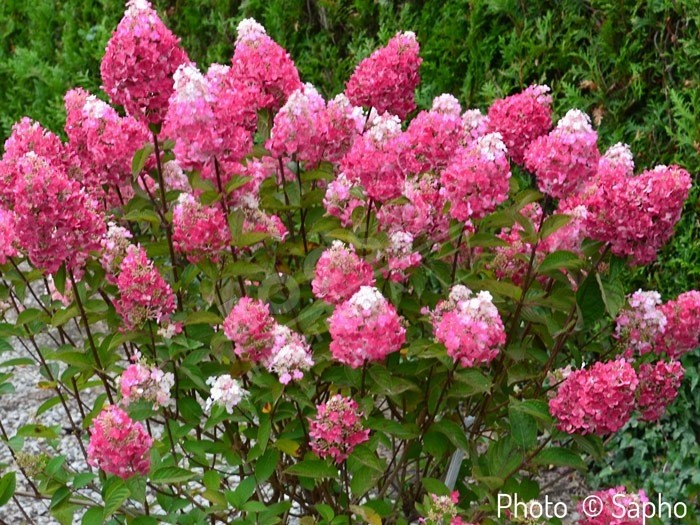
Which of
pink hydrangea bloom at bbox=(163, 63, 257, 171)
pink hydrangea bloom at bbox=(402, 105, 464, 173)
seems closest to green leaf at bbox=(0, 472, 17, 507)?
pink hydrangea bloom at bbox=(163, 63, 257, 171)

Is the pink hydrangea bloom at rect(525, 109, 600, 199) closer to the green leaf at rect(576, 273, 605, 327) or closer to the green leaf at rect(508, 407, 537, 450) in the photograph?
the green leaf at rect(576, 273, 605, 327)

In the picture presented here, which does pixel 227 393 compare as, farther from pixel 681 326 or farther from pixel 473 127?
pixel 681 326

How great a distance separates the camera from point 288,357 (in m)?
1.94

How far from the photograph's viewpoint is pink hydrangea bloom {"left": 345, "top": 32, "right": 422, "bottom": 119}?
2.39 metres

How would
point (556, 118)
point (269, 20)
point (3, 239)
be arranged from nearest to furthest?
point (3, 239) < point (556, 118) < point (269, 20)

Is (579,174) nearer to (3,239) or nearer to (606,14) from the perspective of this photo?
(3,239)

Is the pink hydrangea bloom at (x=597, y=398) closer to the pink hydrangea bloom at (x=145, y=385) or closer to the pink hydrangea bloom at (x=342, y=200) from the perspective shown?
the pink hydrangea bloom at (x=342, y=200)

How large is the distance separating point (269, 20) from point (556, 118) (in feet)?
6.16

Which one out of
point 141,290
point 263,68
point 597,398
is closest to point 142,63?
point 263,68

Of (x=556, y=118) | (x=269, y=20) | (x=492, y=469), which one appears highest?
(x=269, y=20)

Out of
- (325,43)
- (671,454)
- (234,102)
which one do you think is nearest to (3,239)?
(234,102)

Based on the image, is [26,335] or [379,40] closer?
[26,335]

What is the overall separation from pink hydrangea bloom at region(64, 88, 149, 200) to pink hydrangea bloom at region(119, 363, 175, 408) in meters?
0.49

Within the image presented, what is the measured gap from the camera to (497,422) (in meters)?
2.45
